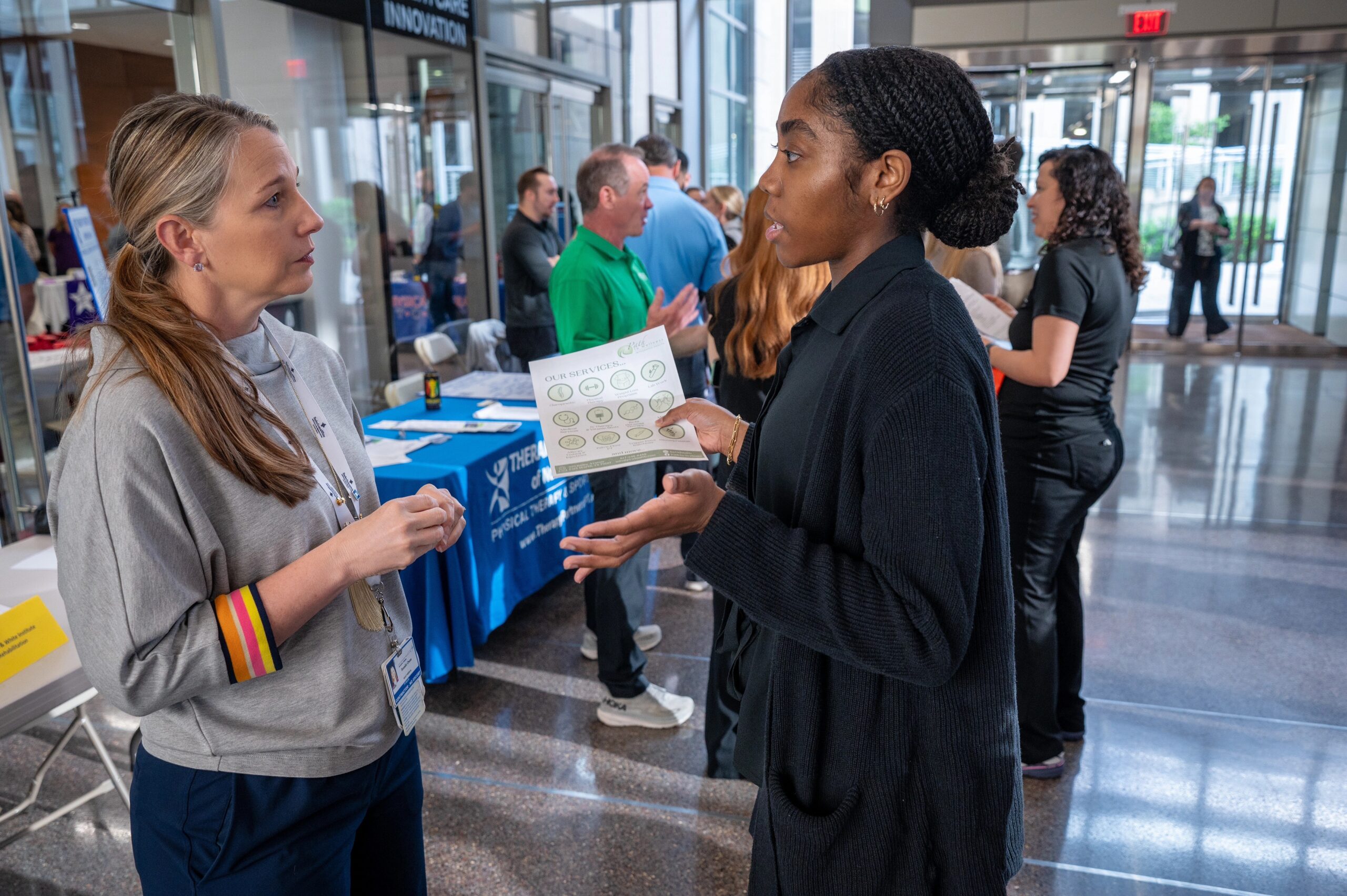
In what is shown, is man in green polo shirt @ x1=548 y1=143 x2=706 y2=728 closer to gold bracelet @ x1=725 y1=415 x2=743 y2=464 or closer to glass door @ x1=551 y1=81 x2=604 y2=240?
gold bracelet @ x1=725 y1=415 x2=743 y2=464

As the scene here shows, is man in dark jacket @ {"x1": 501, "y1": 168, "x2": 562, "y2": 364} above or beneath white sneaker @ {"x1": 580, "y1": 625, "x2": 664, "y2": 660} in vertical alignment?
above

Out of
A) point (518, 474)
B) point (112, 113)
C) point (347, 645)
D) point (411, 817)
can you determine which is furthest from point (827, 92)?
point (112, 113)

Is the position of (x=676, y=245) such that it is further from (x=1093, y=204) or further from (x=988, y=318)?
(x=1093, y=204)

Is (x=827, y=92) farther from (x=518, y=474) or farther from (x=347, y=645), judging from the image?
(x=518, y=474)

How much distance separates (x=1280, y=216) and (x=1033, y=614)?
9794 millimetres

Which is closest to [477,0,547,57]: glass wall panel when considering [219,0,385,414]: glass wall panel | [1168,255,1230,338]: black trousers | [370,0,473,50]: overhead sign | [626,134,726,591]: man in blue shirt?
[370,0,473,50]: overhead sign

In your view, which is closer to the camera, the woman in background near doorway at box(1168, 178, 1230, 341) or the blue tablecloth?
the blue tablecloth

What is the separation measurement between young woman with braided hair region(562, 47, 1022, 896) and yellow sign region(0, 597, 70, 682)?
1.33m

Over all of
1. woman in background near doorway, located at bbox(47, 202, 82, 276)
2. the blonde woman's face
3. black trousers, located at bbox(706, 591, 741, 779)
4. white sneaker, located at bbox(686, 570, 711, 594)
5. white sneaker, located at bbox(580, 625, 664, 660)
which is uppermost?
the blonde woman's face

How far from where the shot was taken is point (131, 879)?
2338mm

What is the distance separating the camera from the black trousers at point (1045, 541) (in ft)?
8.59

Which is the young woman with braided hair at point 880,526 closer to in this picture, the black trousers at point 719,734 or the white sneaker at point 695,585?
the black trousers at point 719,734

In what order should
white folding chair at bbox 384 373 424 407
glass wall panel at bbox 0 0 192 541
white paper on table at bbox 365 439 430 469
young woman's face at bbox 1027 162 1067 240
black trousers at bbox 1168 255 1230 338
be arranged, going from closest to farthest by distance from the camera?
young woman's face at bbox 1027 162 1067 240 → white paper on table at bbox 365 439 430 469 → glass wall panel at bbox 0 0 192 541 → white folding chair at bbox 384 373 424 407 → black trousers at bbox 1168 255 1230 338

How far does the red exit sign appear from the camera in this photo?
9.48 meters
